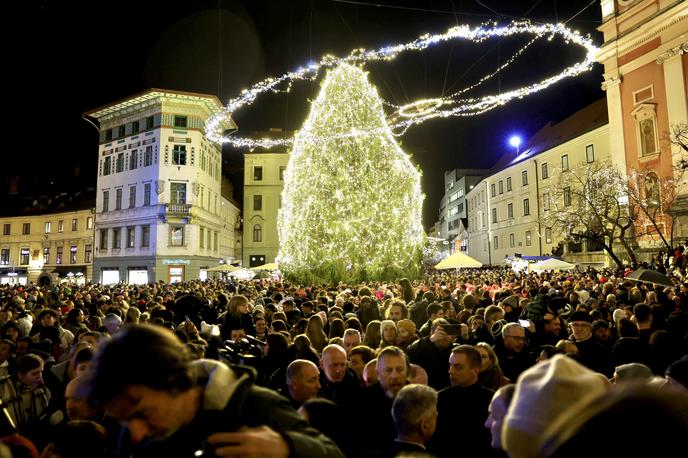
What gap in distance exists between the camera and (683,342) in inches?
244

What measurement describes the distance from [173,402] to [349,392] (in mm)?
3403

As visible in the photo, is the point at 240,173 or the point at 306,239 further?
the point at 240,173

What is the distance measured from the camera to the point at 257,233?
63.6 metres

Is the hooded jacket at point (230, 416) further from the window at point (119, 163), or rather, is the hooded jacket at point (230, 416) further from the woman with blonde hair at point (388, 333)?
the window at point (119, 163)

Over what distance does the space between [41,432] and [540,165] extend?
5332 centimetres

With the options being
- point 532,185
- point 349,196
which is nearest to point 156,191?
point 349,196

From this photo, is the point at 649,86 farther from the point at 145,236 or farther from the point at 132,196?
Result: the point at 132,196

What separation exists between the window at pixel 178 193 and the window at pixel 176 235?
2.39 metres

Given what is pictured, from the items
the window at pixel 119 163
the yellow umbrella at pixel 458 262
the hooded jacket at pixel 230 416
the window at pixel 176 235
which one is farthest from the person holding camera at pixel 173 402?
the window at pixel 119 163

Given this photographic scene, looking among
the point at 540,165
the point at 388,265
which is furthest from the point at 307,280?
the point at 540,165

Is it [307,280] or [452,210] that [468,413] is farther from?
[452,210]

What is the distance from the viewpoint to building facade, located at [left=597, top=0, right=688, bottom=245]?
94.3 ft

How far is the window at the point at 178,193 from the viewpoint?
45.6 m

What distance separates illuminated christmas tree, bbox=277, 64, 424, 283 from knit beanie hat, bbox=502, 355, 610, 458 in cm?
2286
